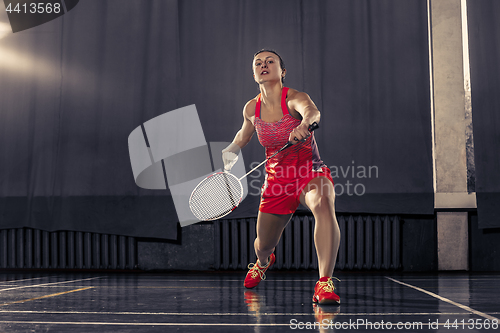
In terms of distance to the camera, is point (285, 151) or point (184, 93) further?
point (184, 93)

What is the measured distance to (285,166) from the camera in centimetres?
242

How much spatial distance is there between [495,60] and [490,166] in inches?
39.6

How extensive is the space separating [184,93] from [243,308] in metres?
2.86

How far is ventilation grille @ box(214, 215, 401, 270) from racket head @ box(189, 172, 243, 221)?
5.80 feet

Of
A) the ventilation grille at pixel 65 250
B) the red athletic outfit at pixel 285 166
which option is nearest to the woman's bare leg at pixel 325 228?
the red athletic outfit at pixel 285 166

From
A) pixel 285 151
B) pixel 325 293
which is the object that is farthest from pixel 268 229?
pixel 325 293

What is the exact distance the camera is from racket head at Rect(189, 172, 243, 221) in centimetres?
250

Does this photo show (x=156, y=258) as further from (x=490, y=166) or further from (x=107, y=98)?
(x=490, y=166)

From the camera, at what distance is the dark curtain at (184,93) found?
420cm

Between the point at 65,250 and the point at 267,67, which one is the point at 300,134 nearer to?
the point at 267,67

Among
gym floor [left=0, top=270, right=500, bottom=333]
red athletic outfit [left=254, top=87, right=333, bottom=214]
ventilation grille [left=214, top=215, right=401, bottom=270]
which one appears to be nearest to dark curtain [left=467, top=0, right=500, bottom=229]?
ventilation grille [left=214, top=215, right=401, bottom=270]

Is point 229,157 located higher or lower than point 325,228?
higher

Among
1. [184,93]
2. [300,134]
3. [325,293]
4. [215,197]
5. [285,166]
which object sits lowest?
[325,293]

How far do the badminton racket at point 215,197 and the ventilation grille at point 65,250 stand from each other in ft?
7.02
